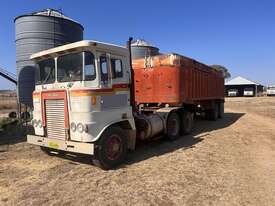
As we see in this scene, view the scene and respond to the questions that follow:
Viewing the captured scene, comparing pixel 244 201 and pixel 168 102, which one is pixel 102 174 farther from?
pixel 168 102

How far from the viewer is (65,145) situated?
7504 millimetres

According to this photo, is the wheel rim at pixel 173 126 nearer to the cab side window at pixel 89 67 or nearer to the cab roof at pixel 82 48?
the cab roof at pixel 82 48

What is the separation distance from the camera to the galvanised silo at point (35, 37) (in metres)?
13.9

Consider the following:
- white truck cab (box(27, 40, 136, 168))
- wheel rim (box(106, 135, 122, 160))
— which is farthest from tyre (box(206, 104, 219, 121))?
wheel rim (box(106, 135, 122, 160))

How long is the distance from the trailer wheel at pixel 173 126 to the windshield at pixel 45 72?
482 centimetres

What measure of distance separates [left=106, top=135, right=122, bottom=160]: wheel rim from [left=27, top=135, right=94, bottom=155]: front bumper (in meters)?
0.63

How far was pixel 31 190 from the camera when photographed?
618 cm

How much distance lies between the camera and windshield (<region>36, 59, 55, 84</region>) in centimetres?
814

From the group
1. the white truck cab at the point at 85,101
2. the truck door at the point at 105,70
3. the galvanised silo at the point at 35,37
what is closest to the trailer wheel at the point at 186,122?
the white truck cab at the point at 85,101

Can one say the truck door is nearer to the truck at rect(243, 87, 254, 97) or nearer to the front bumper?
the front bumper

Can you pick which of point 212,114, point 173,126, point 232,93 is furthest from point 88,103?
point 232,93

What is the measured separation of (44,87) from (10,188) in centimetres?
289

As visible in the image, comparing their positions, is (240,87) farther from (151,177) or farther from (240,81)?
(151,177)

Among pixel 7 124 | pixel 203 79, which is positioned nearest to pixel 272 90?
pixel 203 79
